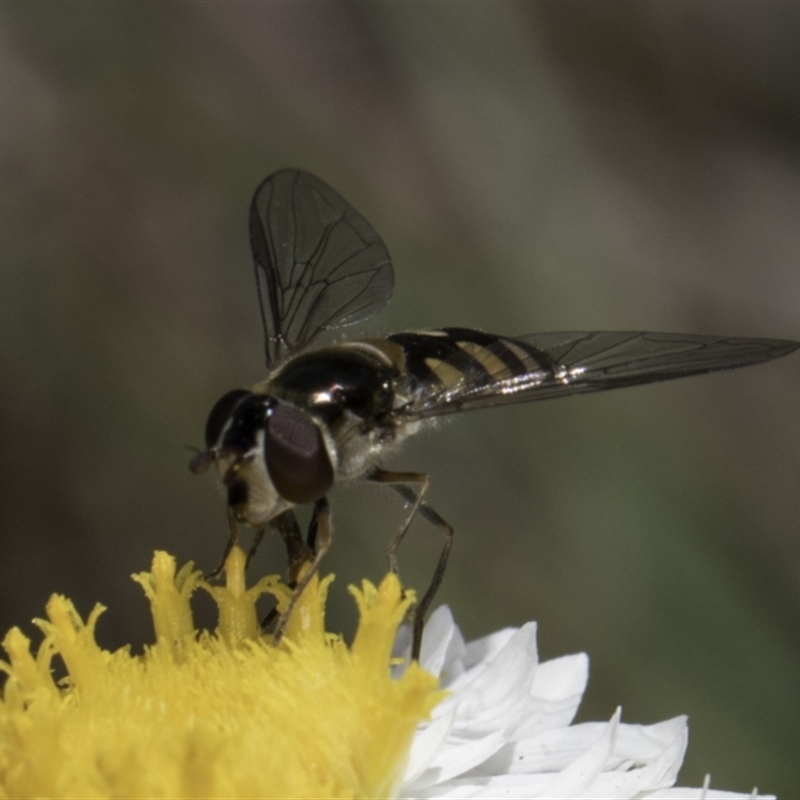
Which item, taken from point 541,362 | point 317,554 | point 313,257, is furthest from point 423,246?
point 317,554

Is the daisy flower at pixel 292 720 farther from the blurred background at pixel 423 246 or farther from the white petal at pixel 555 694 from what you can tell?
the blurred background at pixel 423 246

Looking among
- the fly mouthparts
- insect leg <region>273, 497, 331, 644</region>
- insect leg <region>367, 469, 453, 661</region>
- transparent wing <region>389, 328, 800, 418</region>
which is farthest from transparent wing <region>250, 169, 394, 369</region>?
the fly mouthparts

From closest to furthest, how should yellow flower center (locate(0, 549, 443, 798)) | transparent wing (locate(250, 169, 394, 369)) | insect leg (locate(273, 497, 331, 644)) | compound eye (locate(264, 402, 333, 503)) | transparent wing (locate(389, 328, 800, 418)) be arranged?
yellow flower center (locate(0, 549, 443, 798)) → compound eye (locate(264, 402, 333, 503)) → insect leg (locate(273, 497, 331, 644)) → transparent wing (locate(389, 328, 800, 418)) → transparent wing (locate(250, 169, 394, 369))

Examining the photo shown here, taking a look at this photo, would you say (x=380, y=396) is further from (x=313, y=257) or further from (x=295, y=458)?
(x=313, y=257)

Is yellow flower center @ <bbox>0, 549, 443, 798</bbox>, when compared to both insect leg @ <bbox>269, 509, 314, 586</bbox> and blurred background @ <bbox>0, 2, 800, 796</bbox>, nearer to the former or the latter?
insect leg @ <bbox>269, 509, 314, 586</bbox>

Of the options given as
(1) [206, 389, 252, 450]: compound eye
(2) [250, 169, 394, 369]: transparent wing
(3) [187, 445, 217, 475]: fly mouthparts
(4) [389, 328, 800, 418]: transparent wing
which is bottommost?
(4) [389, 328, 800, 418]: transparent wing

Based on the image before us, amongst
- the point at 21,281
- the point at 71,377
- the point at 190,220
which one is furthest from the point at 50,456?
the point at 190,220
